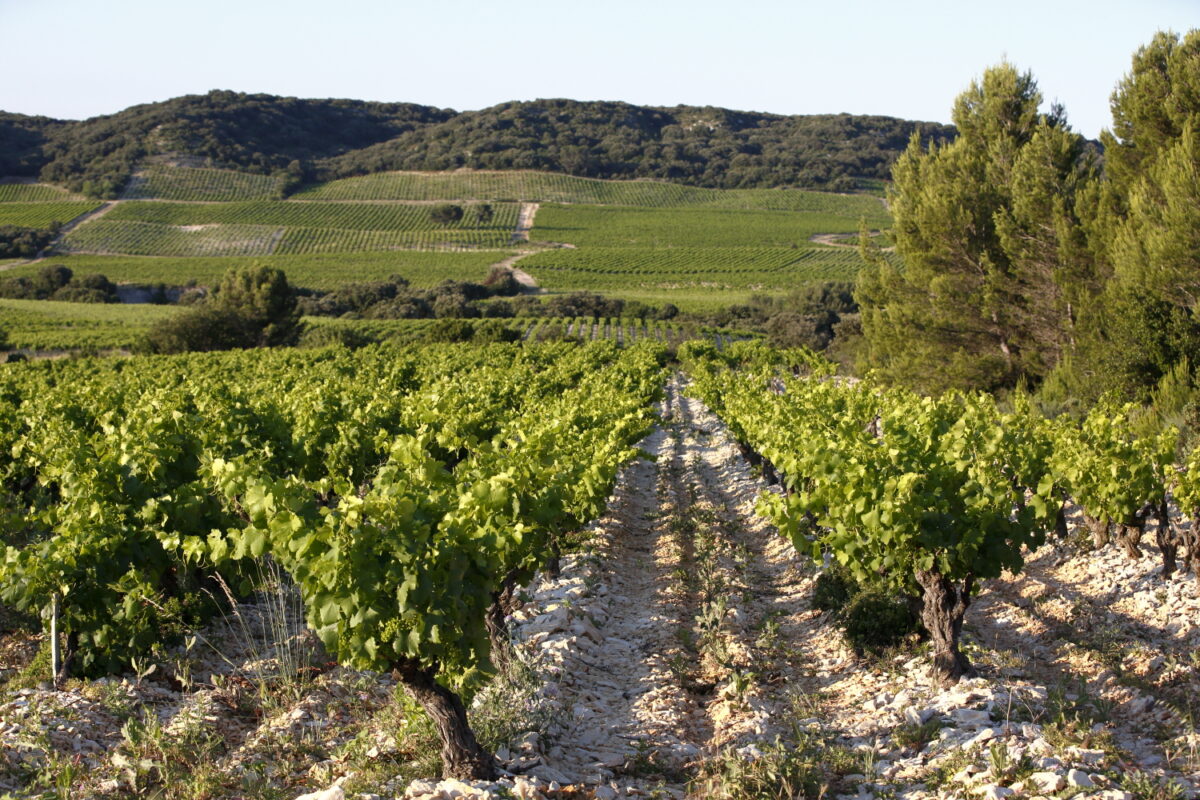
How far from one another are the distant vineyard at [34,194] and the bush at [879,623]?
10401 cm

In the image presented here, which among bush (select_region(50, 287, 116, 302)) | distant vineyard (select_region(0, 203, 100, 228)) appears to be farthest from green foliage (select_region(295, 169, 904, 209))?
bush (select_region(50, 287, 116, 302))

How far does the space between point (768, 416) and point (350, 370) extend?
14.7 m

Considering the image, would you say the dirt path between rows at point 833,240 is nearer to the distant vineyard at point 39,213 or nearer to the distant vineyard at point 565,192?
the distant vineyard at point 565,192

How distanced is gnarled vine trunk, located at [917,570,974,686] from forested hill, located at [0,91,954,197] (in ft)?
349

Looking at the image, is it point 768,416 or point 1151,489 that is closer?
point 1151,489

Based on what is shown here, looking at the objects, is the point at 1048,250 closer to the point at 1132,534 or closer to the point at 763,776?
the point at 1132,534

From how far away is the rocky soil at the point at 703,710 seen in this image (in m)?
4.33

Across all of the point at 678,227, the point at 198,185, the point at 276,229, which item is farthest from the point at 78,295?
the point at 678,227

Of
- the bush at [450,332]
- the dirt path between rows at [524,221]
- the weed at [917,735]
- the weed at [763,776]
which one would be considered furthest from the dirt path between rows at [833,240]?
the weed at [763,776]

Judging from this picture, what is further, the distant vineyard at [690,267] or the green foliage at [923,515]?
the distant vineyard at [690,267]

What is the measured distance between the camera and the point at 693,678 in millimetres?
6211

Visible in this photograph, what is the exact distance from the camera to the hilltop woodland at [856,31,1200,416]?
14680 mm

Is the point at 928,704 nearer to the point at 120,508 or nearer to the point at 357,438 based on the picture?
the point at 120,508

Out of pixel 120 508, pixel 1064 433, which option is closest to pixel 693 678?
pixel 120 508
